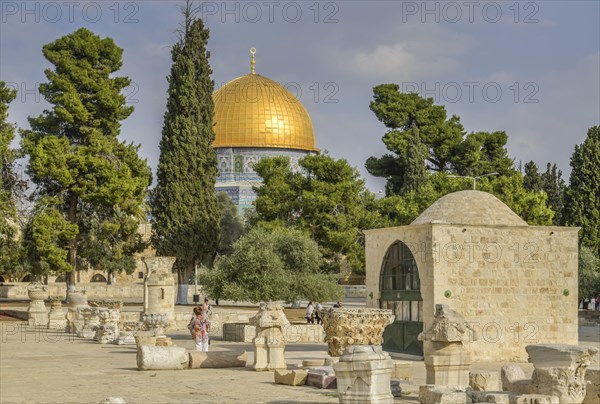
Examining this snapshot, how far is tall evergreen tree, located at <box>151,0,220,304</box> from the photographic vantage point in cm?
3984

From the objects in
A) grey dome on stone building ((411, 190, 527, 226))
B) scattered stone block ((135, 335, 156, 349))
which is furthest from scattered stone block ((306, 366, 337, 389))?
grey dome on stone building ((411, 190, 527, 226))

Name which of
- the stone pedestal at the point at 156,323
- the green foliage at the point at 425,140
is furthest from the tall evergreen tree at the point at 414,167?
the stone pedestal at the point at 156,323

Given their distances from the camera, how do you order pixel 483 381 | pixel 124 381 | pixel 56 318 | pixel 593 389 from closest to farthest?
pixel 593 389, pixel 483 381, pixel 124 381, pixel 56 318

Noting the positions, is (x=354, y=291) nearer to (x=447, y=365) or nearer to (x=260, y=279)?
(x=260, y=279)

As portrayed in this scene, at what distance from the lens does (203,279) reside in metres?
30.2

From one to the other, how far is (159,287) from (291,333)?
5.26 metres

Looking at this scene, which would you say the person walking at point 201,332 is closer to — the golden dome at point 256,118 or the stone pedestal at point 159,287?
the stone pedestal at point 159,287

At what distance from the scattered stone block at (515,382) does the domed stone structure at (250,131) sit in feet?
188

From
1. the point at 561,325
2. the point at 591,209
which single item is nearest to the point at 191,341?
the point at 561,325

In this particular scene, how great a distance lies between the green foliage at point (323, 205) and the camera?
4284cm

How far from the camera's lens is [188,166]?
4012 centimetres

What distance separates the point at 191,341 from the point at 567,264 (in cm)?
1020

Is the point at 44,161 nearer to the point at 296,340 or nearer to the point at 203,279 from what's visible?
the point at 203,279

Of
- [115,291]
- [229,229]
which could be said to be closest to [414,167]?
[229,229]
